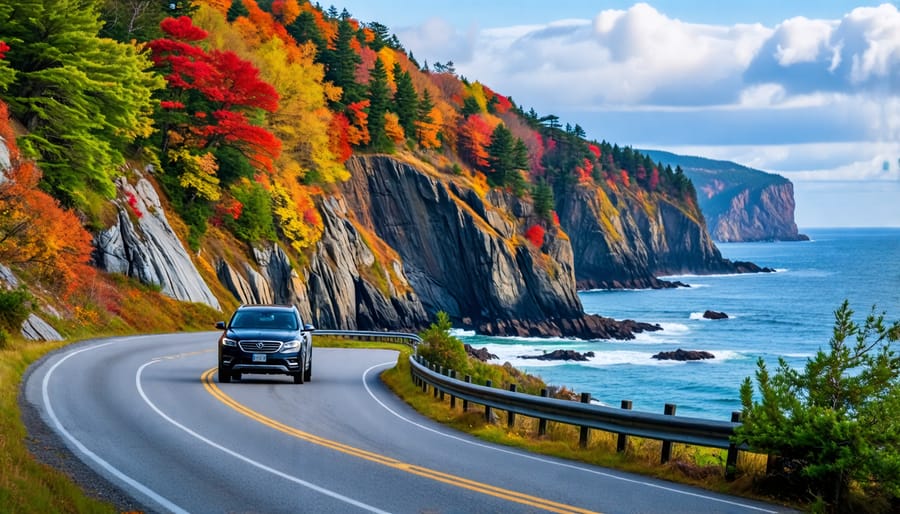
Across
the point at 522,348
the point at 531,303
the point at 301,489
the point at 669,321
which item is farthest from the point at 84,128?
the point at 669,321

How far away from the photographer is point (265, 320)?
2441 cm

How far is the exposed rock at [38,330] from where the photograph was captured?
31391mm

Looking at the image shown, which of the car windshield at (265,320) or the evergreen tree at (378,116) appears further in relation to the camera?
the evergreen tree at (378,116)

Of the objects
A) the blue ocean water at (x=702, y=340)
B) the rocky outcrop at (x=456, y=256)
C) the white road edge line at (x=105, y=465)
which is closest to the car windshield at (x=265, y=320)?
the white road edge line at (x=105, y=465)

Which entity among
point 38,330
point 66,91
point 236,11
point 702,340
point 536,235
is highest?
point 236,11

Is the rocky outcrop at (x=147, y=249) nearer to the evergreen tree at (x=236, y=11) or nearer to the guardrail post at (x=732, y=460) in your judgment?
the guardrail post at (x=732, y=460)

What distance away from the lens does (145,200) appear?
51844 millimetres

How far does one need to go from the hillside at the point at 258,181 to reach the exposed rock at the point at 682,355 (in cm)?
1834

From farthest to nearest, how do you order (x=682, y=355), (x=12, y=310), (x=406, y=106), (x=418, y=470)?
(x=406, y=106) → (x=682, y=355) → (x=12, y=310) → (x=418, y=470)

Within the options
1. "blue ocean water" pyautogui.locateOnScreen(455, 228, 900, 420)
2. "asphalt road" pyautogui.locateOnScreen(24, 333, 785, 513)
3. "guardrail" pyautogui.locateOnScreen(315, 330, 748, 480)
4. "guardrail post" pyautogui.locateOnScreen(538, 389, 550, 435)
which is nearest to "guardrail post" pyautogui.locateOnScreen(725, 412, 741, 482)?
"guardrail" pyautogui.locateOnScreen(315, 330, 748, 480)

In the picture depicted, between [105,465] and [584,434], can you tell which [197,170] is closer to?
[584,434]

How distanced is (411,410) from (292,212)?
48214 millimetres

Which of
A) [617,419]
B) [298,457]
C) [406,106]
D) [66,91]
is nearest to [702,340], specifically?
[406,106]

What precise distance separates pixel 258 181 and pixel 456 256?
103ft
